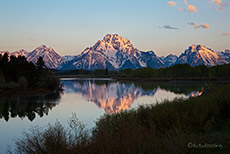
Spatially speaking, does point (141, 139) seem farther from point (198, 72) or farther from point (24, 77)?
point (198, 72)

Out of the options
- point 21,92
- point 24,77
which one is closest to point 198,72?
point 24,77

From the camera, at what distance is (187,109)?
1842 centimetres

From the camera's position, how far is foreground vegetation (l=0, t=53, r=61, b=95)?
68.9 metres

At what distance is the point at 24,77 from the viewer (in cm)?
6981

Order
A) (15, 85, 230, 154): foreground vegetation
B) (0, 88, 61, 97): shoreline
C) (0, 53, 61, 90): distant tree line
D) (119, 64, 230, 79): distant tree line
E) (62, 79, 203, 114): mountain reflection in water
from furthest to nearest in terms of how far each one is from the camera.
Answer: (119, 64, 230, 79): distant tree line, (0, 53, 61, 90): distant tree line, (0, 88, 61, 97): shoreline, (62, 79, 203, 114): mountain reflection in water, (15, 85, 230, 154): foreground vegetation

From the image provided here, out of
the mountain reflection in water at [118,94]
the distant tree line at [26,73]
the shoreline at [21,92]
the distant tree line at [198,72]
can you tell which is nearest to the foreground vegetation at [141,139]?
the mountain reflection in water at [118,94]

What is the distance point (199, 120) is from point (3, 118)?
3016cm

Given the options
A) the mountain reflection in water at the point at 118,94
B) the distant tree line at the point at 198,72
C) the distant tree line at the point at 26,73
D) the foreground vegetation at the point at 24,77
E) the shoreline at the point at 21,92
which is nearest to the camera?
the mountain reflection in water at the point at 118,94

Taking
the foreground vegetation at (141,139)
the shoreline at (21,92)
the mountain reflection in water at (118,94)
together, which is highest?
the foreground vegetation at (141,139)

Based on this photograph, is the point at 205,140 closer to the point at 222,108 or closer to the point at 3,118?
the point at 222,108

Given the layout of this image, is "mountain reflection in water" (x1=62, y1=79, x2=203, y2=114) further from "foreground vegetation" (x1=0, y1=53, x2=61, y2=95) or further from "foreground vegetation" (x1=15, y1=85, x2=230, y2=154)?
"foreground vegetation" (x1=15, y1=85, x2=230, y2=154)

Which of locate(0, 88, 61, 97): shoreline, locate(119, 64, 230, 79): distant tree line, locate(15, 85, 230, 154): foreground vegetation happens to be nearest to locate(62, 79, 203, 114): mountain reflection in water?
locate(15, 85, 230, 154): foreground vegetation

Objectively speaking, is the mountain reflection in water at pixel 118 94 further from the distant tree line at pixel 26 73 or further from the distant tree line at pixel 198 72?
the distant tree line at pixel 198 72

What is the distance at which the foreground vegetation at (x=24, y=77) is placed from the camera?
68.9m
